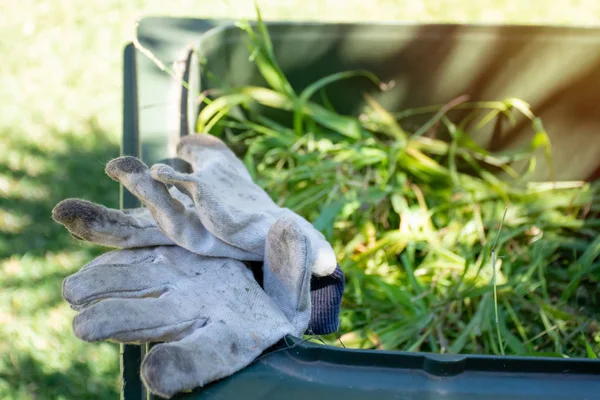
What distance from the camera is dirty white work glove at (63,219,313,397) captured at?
0.74 m

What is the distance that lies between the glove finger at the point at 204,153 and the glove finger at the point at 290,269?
0.31 metres

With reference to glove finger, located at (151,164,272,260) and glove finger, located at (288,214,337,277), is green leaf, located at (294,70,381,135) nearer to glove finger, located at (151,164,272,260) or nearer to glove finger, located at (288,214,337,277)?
glove finger, located at (151,164,272,260)

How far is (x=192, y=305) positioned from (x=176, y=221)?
14 centimetres

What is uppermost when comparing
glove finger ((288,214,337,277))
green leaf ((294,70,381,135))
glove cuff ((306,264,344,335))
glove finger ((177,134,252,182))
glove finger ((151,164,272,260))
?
green leaf ((294,70,381,135))

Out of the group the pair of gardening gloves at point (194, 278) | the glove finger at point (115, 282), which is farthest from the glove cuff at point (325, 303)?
the glove finger at point (115, 282)

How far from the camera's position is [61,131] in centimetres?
204

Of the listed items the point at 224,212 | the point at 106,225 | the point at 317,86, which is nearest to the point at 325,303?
the point at 224,212

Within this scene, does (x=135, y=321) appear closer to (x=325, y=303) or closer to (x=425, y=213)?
(x=325, y=303)

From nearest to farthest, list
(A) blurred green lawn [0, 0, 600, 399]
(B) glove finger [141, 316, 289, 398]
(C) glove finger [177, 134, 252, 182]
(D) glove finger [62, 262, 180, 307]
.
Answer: (B) glove finger [141, 316, 289, 398] < (D) glove finger [62, 262, 180, 307] < (C) glove finger [177, 134, 252, 182] < (A) blurred green lawn [0, 0, 600, 399]

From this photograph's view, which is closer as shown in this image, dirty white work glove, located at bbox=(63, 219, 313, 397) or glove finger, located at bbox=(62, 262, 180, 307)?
dirty white work glove, located at bbox=(63, 219, 313, 397)

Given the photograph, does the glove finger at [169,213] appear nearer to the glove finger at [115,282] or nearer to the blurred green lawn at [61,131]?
the glove finger at [115,282]

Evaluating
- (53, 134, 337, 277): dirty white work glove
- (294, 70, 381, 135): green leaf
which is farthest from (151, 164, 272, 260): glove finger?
(294, 70, 381, 135): green leaf

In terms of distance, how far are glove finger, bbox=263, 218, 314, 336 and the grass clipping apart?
1.29ft

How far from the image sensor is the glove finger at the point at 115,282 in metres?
0.85
